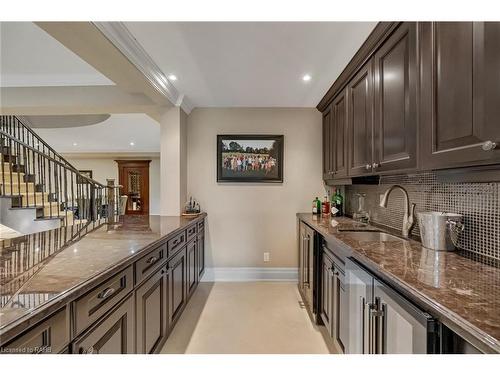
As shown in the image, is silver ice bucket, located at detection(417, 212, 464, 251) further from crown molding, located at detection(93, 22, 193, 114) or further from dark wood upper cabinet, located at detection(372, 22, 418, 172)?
crown molding, located at detection(93, 22, 193, 114)

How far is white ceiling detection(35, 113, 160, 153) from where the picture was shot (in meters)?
5.44

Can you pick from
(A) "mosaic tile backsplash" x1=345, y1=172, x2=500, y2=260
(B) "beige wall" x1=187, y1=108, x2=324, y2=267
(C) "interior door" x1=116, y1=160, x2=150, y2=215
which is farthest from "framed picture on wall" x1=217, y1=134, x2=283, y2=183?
(C) "interior door" x1=116, y1=160, x2=150, y2=215

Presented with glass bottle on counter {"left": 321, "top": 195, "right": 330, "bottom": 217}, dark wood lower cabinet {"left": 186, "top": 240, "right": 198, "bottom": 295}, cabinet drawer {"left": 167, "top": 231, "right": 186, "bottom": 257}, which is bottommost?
dark wood lower cabinet {"left": 186, "top": 240, "right": 198, "bottom": 295}

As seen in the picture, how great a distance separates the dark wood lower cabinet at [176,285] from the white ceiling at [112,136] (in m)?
Answer: 3.47

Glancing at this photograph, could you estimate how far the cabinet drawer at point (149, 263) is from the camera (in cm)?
157

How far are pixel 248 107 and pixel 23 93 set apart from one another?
2.78 meters

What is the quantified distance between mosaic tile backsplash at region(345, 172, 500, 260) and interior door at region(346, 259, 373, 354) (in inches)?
24.0

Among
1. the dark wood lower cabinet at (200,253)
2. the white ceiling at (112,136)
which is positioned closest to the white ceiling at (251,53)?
the dark wood lower cabinet at (200,253)

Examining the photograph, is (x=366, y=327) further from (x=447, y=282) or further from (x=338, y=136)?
(x=338, y=136)

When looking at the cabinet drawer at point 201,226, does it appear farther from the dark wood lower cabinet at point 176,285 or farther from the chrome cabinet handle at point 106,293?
the chrome cabinet handle at point 106,293
